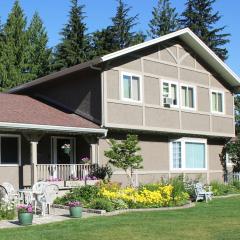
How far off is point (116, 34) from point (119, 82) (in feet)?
87.5

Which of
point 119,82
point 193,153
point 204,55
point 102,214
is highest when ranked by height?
point 204,55

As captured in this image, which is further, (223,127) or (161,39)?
(223,127)

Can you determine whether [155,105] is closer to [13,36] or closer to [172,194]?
[172,194]

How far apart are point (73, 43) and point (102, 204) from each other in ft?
102

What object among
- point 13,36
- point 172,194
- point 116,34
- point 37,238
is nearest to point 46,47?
point 13,36

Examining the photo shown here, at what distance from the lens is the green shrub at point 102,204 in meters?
16.8

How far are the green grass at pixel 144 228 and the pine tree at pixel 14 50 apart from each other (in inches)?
1004

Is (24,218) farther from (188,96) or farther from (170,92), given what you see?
(188,96)

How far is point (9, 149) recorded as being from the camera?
21.2m

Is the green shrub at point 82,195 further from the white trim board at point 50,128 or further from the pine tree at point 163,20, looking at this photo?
the pine tree at point 163,20

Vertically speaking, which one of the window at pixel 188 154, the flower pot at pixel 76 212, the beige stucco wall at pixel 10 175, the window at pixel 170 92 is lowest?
the flower pot at pixel 76 212

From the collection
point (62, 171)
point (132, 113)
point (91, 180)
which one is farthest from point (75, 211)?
point (132, 113)

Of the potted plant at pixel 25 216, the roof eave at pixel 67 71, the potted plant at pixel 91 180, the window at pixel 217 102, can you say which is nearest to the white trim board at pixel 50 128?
the potted plant at pixel 91 180

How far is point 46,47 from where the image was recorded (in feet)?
149
